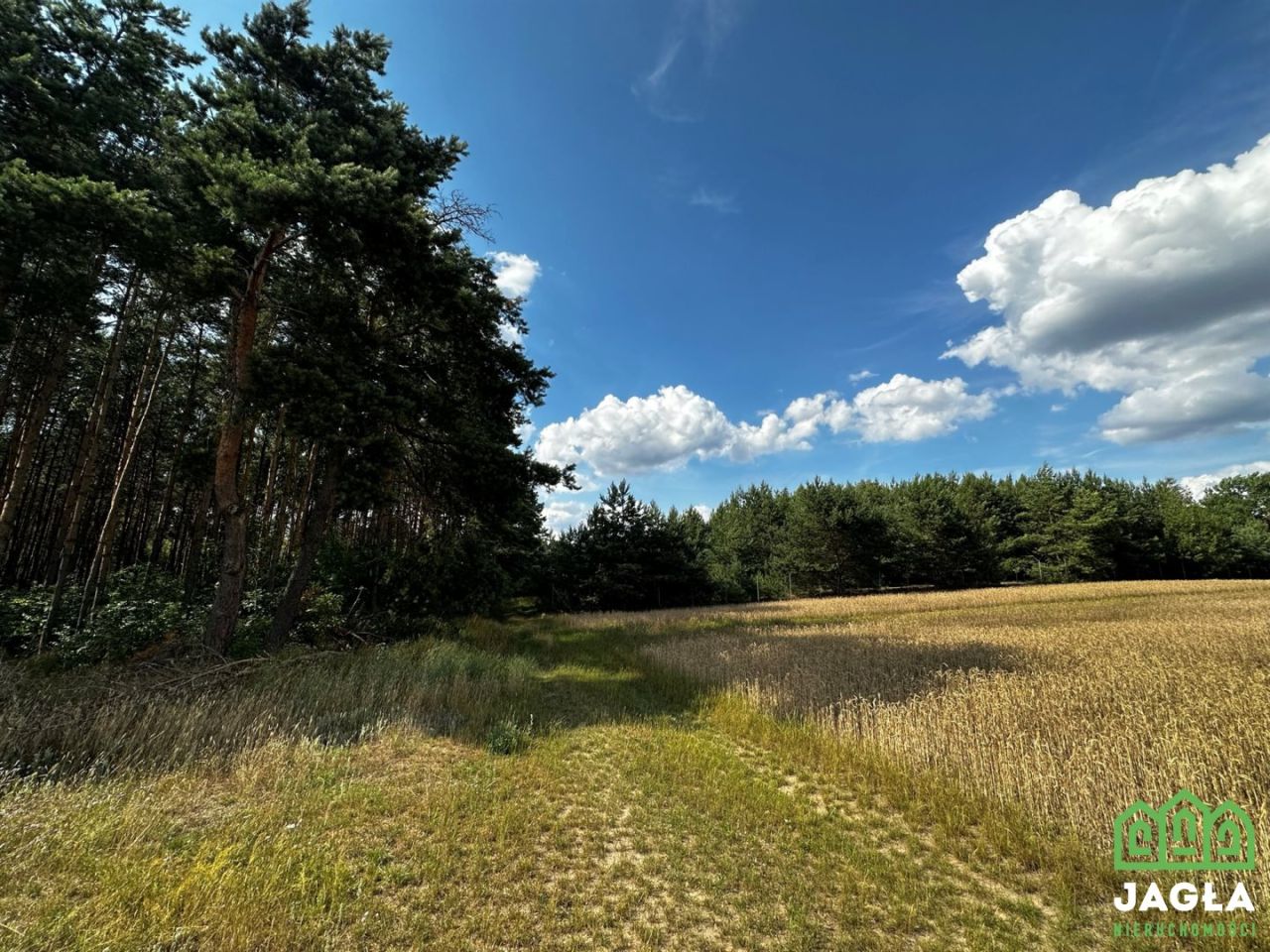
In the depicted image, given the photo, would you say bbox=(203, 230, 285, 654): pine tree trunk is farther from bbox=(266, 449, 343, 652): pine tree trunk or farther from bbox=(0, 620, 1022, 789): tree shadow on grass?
bbox=(0, 620, 1022, 789): tree shadow on grass

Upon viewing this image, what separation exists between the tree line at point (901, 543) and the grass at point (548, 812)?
97.3ft

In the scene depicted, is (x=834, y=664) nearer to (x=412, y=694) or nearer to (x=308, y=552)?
(x=412, y=694)

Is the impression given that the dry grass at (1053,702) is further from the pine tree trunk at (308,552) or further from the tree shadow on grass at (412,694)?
the pine tree trunk at (308,552)

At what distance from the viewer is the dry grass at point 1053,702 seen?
4.86 metres

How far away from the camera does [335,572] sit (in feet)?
56.9

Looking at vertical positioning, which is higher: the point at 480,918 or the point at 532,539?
the point at 532,539

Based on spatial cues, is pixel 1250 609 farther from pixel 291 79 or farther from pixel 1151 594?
pixel 291 79

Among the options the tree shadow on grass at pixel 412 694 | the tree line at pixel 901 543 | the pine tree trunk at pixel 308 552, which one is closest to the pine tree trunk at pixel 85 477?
the tree shadow on grass at pixel 412 694

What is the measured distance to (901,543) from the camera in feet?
169

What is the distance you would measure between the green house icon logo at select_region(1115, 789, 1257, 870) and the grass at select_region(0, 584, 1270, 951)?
24 cm

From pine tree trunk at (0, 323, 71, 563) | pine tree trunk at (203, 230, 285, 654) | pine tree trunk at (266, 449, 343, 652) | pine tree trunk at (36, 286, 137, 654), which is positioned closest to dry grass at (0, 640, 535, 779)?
pine tree trunk at (203, 230, 285, 654)

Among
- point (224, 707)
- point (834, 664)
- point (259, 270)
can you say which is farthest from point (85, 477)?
point (834, 664)

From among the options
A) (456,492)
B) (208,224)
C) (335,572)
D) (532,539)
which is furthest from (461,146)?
(532,539)

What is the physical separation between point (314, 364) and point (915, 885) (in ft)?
42.5
